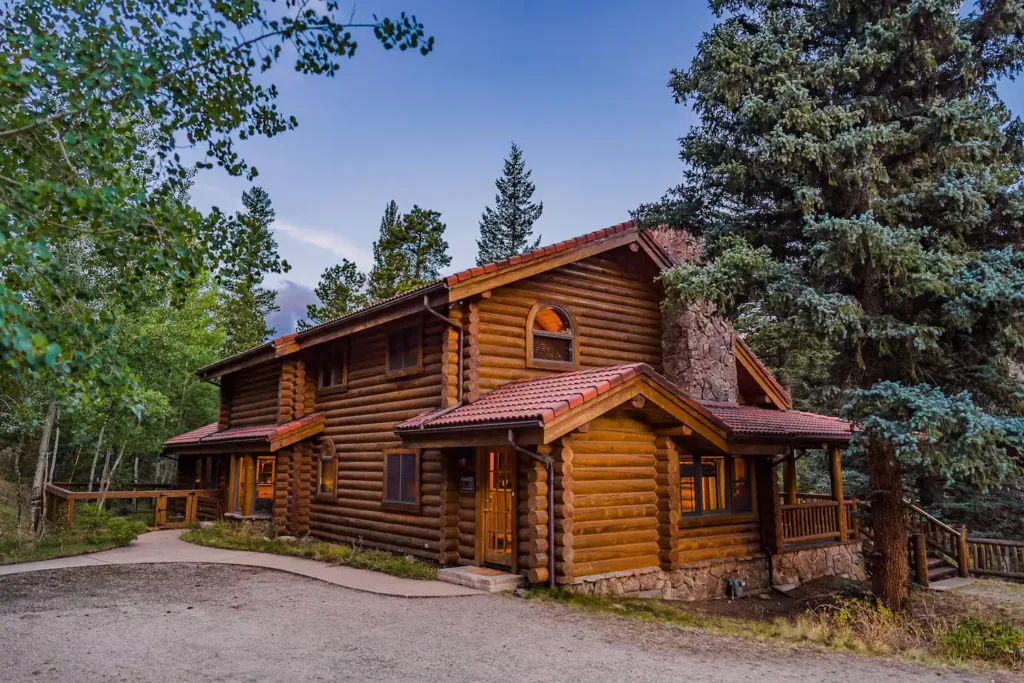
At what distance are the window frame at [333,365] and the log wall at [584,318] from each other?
4.85m

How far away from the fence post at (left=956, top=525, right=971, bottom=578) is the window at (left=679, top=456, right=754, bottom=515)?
638 centimetres

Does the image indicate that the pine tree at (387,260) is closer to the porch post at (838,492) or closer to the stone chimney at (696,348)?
the stone chimney at (696,348)

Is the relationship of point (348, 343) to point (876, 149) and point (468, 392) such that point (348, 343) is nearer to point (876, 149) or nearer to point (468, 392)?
point (468, 392)

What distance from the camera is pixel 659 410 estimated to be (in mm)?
11648

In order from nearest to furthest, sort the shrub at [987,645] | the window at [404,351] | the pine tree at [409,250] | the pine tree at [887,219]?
the shrub at [987,645], the pine tree at [887,219], the window at [404,351], the pine tree at [409,250]

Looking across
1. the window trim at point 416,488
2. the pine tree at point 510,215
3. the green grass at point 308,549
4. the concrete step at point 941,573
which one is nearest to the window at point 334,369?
the window trim at point 416,488

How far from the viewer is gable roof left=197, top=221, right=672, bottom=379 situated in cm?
1238

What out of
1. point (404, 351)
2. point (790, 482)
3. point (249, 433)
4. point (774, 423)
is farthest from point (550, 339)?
point (249, 433)

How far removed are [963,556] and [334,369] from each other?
16217mm

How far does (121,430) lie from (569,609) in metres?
17.9

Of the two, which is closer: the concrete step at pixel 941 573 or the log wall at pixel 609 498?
the log wall at pixel 609 498

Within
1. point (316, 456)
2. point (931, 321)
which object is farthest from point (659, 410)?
point (316, 456)

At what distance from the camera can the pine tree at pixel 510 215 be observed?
37.2 metres

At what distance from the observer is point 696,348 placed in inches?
611
